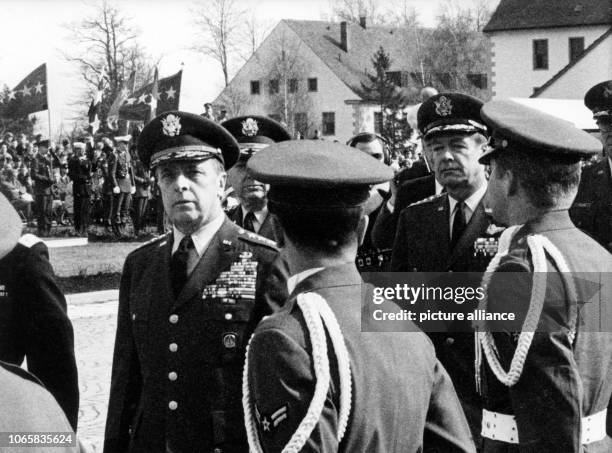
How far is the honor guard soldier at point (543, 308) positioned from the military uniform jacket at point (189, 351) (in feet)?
2.80

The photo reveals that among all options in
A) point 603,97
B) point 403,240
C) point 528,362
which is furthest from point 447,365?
point 603,97

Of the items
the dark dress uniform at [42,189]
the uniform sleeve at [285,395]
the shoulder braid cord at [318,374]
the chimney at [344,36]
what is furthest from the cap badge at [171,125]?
the chimney at [344,36]

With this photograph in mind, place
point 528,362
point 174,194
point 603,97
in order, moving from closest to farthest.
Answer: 1. point 528,362
2. point 174,194
3. point 603,97

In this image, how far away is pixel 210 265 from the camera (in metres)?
3.69

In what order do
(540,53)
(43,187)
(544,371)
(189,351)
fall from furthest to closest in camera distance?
1. (540,53)
2. (43,187)
3. (189,351)
4. (544,371)

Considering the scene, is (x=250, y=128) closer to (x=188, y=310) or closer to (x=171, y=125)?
(x=171, y=125)

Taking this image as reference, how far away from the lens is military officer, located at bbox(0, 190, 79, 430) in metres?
3.69

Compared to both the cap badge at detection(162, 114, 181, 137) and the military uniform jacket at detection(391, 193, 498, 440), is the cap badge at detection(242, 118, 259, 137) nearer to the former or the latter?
the military uniform jacket at detection(391, 193, 498, 440)

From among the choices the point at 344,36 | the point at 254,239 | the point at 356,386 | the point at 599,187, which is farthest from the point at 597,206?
the point at 344,36

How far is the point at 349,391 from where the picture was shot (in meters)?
2.29

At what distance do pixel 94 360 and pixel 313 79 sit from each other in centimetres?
5835

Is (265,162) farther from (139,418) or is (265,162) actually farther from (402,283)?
(402,283)

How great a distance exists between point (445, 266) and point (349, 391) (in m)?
2.25

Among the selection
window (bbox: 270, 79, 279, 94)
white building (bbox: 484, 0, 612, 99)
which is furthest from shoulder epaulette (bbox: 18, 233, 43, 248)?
window (bbox: 270, 79, 279, 94)
